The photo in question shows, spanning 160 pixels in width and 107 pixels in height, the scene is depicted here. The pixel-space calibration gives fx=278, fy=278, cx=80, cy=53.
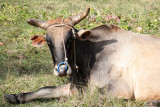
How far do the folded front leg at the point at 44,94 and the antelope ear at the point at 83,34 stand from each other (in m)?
1.09

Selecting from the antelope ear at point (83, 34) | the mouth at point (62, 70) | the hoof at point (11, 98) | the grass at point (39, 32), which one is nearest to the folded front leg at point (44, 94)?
the hoof at point (11, 98)

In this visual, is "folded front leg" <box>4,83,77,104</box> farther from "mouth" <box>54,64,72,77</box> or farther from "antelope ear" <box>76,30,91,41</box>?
"antelope ear" <box>76,30,91,41</box>

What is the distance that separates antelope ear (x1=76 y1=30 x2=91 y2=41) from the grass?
3.94ft

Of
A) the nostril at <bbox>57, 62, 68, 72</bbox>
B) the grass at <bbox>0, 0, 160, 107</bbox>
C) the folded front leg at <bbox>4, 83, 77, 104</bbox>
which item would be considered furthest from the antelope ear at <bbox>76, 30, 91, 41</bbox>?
the grass at <bbox>0, 0, 160, 107</bbox>

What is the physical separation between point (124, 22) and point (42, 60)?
3.99 metres

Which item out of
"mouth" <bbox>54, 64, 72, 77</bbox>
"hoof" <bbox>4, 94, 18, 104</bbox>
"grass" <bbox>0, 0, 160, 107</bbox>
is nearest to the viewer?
"mouth" <bbox>54, 64, 72, 77</bbox>

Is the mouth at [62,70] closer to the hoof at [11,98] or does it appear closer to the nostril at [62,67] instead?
the nostril at [62,67]

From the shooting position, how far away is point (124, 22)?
10523mm

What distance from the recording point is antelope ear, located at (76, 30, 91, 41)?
223 inches

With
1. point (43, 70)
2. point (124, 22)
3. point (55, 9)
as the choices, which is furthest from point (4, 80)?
point (55, 9)

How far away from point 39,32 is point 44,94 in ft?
13.4

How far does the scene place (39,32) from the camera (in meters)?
9.59

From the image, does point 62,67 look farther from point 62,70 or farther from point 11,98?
point 11,98

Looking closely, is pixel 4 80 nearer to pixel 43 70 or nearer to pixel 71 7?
pixel 43 70
